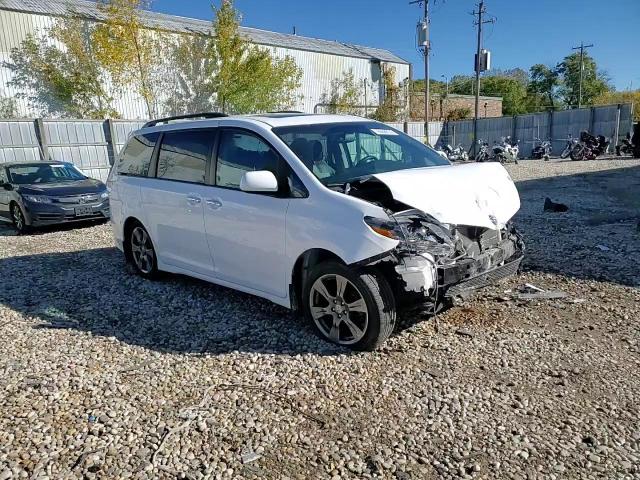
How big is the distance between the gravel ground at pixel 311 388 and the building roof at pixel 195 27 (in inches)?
874

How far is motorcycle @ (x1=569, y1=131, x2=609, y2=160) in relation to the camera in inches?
869

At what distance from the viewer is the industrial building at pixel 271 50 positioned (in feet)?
68.5

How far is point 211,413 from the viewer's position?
2947 millimetres

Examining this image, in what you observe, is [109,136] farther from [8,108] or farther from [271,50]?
[271,50]

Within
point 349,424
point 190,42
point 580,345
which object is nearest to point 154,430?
point 349,424

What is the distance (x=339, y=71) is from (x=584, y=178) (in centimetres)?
2245

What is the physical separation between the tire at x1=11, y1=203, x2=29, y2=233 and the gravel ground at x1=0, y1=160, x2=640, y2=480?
4.82m

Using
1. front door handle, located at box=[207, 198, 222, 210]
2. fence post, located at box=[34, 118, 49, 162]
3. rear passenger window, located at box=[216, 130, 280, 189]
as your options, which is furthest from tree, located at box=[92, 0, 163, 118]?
front door handle, located at box=[207, 198, 222, 210]

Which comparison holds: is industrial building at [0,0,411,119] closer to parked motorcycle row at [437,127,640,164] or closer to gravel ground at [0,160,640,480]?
parked motorcycle row at [437,127,640,164]

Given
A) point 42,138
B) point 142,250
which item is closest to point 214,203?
point 142,250

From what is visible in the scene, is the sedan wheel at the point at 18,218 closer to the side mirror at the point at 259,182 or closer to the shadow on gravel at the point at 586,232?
the side mirror at the point at 259,182

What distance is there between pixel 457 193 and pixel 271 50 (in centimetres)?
2821

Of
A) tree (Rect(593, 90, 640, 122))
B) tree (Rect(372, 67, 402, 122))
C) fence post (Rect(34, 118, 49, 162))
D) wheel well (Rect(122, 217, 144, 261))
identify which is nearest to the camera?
wheel well (Rect(122, 217, 144, 261))

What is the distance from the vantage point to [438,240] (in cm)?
342
